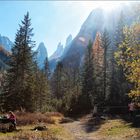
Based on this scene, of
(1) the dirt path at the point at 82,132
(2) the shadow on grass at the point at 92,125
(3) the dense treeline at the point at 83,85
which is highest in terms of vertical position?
(3) the dense treeline at the point at 83,85

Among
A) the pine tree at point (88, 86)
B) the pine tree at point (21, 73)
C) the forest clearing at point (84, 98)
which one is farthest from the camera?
the pine tree at point (88, 86)

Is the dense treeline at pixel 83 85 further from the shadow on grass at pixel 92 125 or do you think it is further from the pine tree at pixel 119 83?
the shadow on grass at pixel 92 125

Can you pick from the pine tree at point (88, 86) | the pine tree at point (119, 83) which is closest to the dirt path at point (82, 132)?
the pine tree at point (119, 83)

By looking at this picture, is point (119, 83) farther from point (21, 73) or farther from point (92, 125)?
point (92, 125)

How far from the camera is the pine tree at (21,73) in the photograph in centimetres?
5316

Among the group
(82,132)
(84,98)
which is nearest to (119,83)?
(84,98)

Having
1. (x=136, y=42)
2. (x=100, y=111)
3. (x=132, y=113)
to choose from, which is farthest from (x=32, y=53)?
(x=136, y=42)

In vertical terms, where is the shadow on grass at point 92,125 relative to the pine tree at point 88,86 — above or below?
below

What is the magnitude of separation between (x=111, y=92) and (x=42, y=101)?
14851mm

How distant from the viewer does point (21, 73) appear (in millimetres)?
55188

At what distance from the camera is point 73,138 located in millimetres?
27250

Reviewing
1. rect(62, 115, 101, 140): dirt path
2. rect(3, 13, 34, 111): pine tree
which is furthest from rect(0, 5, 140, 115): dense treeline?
rect(62, 115, 101, 140): dirt path

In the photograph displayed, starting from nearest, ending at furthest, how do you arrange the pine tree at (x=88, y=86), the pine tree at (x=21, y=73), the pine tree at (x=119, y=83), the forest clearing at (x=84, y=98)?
the forest clearing at (x=84, y=98), the pine tree at (x=21, y=73), the pine tree at (x=119, y=83), the pine tree at (x=88, y=86)

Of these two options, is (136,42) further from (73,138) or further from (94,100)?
(94,100)
